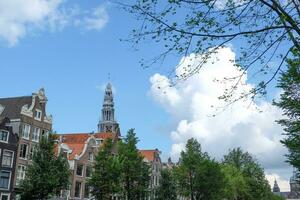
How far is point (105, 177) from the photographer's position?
5719 centimetres

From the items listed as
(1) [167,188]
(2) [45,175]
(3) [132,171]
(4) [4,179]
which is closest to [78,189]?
(3) [132,171]

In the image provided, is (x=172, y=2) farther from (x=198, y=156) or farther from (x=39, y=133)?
(x=198, y=156)

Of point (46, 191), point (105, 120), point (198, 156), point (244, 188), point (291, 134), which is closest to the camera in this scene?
point (291, 134)

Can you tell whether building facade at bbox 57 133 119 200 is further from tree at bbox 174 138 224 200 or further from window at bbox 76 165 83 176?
tree at bbox 174 138 224 200

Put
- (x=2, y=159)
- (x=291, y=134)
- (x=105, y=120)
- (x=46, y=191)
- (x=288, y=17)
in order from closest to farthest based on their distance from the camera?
(x=288, y=17), (x=291, y=134), (x=46, y=191), (x=2, y=159), (x=105, y=120)

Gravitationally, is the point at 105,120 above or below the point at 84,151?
above

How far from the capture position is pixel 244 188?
87.9m

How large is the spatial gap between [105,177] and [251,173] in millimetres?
47342

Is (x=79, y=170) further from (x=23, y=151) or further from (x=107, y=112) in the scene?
(x=107, y=112)

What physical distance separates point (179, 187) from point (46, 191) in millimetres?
27786

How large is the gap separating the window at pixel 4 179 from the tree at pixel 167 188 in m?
25.3

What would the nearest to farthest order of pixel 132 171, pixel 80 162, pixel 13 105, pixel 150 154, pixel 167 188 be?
pixel 132 171, pixel 13 105, pixel 80 162, pixel 167 188, pixel 150 154

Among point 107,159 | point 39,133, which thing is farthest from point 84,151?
point 107,159

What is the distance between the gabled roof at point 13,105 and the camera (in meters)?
61.5
